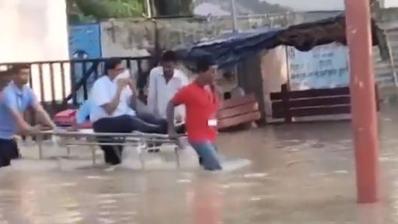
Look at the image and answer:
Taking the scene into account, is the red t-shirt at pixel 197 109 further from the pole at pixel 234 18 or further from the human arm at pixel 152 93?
the pole at pixel 234 18

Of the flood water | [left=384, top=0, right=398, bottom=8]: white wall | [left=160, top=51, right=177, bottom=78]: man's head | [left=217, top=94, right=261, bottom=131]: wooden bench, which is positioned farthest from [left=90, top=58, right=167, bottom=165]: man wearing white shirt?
[left=384, top=0, right=398, bottom=8]: white wall

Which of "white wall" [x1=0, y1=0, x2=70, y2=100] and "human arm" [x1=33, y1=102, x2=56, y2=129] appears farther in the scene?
"white wall" [x1=0, y1=0, x2=70, y2=100]

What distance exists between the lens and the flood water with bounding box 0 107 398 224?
10.9m

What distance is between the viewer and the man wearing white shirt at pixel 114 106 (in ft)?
51.8

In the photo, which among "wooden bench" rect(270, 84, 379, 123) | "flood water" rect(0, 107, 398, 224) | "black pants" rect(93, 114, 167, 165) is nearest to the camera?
"flood water" rect(0, 107, 398, 224)

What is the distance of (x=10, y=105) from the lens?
49.6 feet

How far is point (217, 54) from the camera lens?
25.5 meters

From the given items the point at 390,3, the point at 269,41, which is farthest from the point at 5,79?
the point at 390,3

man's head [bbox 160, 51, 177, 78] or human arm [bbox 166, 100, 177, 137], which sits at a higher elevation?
man's head [bbox 160, 51, 177, 78]

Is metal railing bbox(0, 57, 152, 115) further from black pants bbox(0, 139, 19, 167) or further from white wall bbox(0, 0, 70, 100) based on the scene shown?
black pants bbox(0, 139, 19, 167)

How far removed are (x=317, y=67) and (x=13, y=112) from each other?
52.3 feet

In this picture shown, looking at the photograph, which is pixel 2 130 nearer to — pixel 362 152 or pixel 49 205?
pixel 49 205

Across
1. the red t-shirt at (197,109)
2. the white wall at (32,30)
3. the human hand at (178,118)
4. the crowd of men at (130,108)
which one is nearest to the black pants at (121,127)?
the crowd of men at (130,108)

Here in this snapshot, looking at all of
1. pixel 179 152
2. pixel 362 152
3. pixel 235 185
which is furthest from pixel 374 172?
pixel 179 152
